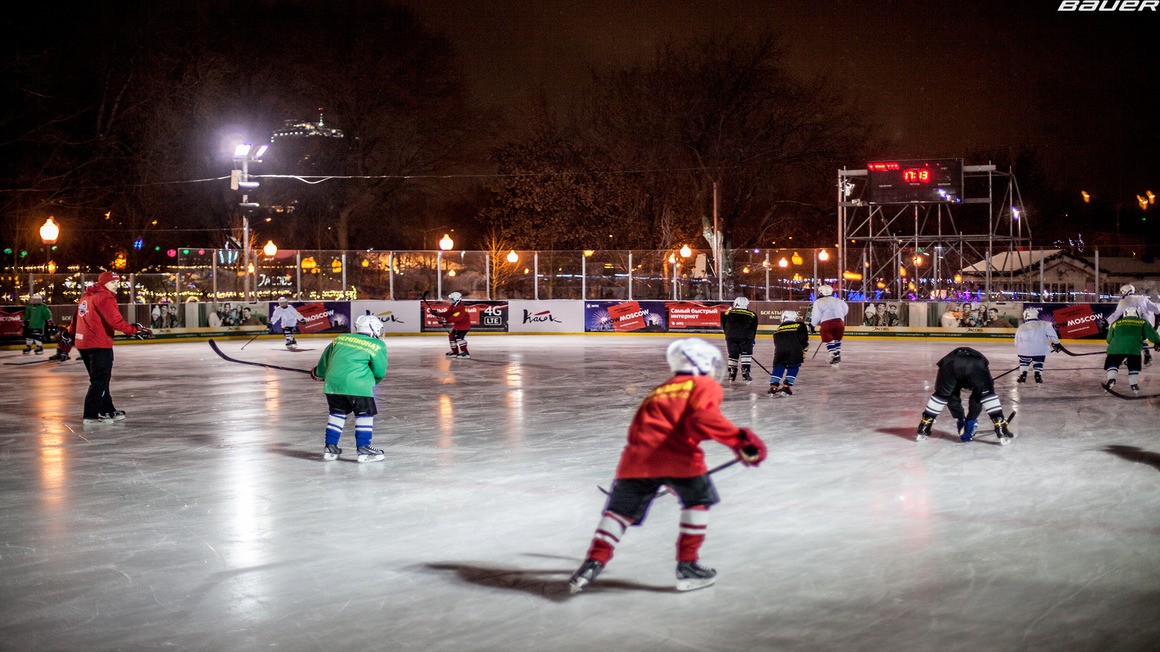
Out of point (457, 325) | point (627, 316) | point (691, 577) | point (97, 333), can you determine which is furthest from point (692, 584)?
point (627, 316)

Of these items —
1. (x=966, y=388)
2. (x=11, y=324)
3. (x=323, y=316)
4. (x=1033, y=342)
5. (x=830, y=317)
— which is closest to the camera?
(x=966, y=388)

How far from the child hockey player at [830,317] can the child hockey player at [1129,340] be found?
5.25 m

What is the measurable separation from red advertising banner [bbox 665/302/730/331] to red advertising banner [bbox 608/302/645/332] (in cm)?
92

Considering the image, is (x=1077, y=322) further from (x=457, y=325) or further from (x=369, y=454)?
(x=369, y=454)

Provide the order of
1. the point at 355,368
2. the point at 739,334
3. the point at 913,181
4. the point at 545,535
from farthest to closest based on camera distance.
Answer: the point at 913,181 < the point at 739,334 < the point at 355,368 < the point at 545,535

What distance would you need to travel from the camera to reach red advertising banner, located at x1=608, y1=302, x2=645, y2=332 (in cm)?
3297

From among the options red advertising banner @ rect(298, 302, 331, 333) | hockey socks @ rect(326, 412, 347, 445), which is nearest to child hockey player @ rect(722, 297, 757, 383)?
hockey socks @ rect(326, 412, 347, 445)

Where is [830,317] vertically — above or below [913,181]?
below

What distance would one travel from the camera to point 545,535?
6625 mm

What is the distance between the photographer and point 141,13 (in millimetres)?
37969

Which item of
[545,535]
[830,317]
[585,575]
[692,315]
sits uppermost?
[830,317]

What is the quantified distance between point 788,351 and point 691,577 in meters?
9.85

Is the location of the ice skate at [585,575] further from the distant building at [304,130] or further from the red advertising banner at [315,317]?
the distant building at [304,130]

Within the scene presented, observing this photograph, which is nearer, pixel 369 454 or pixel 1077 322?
pixel 369 454
